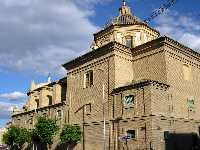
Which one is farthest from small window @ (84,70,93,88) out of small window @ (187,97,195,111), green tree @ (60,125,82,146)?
small window @ (187,97,195,111)

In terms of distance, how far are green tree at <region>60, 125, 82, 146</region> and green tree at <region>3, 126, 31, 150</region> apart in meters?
8.98

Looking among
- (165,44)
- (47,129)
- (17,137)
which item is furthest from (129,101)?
(17,137)

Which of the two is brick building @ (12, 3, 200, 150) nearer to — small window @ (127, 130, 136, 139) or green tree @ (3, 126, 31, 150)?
small window @ (127, 130, 136, 139)

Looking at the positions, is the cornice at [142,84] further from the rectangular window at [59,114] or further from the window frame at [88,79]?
Answer: the rectangular window at [59,114]

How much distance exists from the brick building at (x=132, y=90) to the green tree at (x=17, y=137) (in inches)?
227

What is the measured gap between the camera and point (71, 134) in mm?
28172

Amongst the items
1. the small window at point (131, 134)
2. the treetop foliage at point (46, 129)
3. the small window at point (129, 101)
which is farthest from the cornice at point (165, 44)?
the treetop foliage at point (46, 129)

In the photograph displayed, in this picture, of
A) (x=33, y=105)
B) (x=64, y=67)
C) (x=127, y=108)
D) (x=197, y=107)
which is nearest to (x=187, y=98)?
(x=197, y=107)

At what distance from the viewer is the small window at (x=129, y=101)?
25.0 m

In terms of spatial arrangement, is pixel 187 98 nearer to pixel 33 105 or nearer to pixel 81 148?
pixel 81 148

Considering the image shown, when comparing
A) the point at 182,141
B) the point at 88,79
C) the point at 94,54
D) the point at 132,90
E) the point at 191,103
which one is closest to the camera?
the point at 182,141

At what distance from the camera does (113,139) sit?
25531 millimetres

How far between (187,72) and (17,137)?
71.2 feet

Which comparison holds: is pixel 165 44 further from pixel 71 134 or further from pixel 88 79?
pixel 71 134
